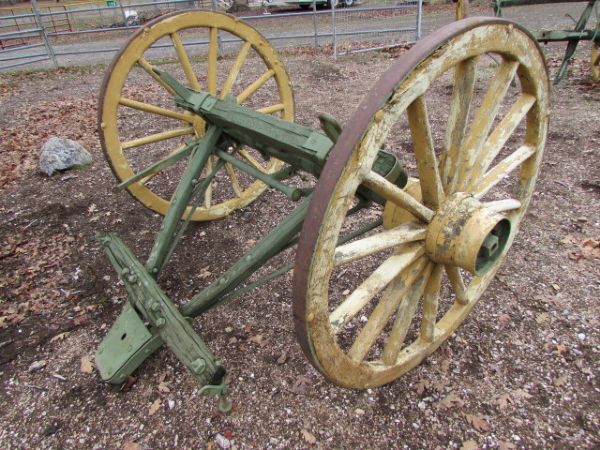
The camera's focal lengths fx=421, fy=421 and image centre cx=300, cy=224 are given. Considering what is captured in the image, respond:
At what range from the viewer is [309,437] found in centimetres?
208

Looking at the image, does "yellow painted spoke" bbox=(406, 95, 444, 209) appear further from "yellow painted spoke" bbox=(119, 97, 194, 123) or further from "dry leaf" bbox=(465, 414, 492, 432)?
"yellow painted spoke" bbox=(119, 97, 194, 123)

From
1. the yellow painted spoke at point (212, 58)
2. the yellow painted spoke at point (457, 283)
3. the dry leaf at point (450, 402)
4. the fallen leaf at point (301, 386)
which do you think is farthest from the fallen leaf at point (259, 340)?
the yellow painted spoke at point (212, 58)

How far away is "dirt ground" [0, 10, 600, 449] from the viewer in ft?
6.88

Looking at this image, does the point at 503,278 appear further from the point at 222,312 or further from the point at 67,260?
the point at 67,260

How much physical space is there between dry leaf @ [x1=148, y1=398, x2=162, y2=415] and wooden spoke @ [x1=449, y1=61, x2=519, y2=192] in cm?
184

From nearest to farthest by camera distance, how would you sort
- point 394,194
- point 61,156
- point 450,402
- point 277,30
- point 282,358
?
point 394,194 < point 450,402 < point 282,358 < point 61,156 < point 277,30

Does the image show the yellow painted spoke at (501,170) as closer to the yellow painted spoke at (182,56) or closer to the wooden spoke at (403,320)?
the wooden spoke at (403,320)

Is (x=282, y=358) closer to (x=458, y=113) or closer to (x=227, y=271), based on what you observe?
(x=227, y=271)

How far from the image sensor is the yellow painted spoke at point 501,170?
2021 millimetres

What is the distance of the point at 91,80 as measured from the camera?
820 cm

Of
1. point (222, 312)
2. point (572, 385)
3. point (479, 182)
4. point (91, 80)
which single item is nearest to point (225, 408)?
point (222, 312)

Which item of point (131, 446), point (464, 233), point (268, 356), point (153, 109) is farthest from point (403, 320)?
point (153, 109)

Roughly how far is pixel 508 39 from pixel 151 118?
523cm

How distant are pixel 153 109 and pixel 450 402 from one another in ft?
8.84
